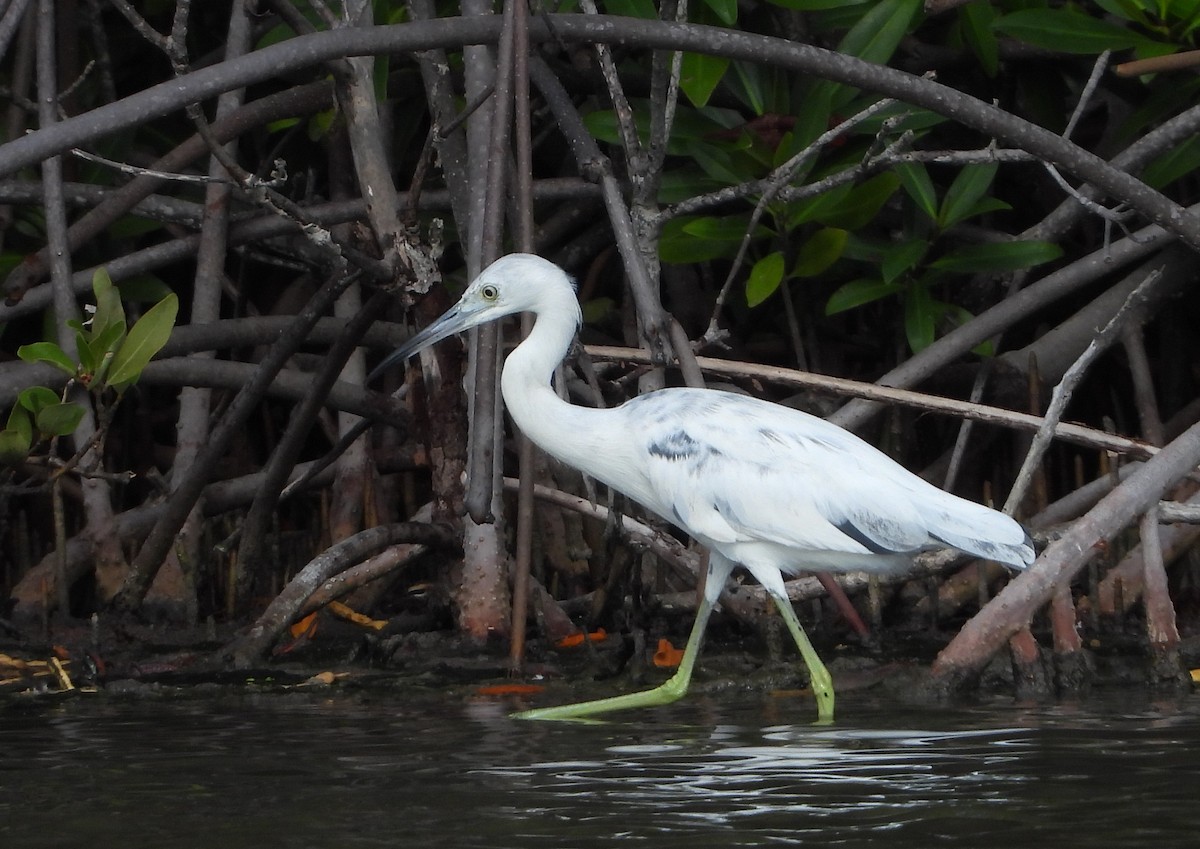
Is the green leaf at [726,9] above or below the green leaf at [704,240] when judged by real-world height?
above

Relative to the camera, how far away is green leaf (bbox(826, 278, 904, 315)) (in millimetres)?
6180

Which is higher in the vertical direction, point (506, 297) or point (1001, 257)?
point (1001, 257)

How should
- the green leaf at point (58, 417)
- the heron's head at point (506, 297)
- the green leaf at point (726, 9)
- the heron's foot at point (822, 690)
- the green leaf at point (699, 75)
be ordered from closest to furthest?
the heron's foot at point (822, 690) → the heron's head at point (506, 297) → the green leaf at point (58, 417) → the green leaf at point (726, 9) → the green leaf at point (699, 75)

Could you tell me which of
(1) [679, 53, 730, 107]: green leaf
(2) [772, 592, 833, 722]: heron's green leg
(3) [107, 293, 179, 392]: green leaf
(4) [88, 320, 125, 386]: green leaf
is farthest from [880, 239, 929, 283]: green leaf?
(4) [88, 320, 125, 386]: green leaf

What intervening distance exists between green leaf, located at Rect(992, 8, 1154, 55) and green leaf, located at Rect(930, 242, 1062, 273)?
68cm

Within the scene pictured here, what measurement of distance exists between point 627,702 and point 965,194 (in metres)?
2.36

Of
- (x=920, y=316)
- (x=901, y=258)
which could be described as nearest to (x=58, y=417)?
(x=901, y=258)

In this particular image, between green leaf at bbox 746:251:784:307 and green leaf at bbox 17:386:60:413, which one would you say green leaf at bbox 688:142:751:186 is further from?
green leaf at bbox 17:386:60:413

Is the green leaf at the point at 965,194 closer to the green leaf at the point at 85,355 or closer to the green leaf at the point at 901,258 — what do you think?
the green leaf at the point at 901,258

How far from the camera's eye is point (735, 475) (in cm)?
488

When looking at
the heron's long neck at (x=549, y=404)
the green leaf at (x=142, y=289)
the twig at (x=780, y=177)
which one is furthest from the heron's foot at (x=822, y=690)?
the green leaf at (x=142, y=289)

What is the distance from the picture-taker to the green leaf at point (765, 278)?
597cm

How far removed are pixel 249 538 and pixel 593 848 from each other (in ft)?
11.9

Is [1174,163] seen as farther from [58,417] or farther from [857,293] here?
[58,417]
